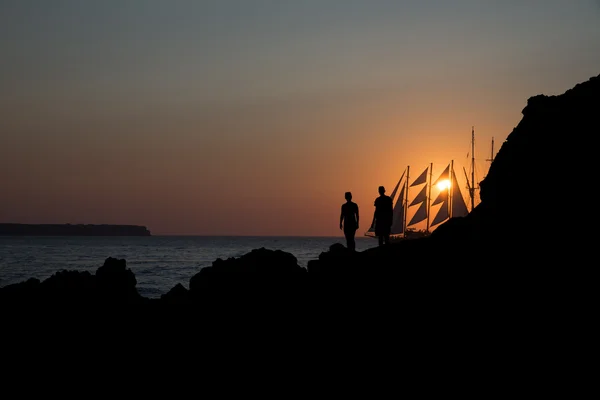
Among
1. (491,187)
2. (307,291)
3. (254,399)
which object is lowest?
(254,399)

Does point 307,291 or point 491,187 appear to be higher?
point 491,187

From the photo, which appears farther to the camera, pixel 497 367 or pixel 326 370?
pixel 326 370

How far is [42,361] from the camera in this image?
16531mm

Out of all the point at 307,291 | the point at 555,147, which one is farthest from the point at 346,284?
the point at 555,147

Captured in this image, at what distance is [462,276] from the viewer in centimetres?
1394

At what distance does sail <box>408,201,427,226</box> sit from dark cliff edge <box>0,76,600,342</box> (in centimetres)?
8487

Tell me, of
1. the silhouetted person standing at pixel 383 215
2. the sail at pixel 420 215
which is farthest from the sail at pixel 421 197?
the silhouetted person standing at pixel 383 215

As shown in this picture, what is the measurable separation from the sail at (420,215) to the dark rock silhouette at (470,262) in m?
84.7

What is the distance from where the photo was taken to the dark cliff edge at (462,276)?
12.6 meters

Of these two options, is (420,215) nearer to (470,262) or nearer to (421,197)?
(421,197)

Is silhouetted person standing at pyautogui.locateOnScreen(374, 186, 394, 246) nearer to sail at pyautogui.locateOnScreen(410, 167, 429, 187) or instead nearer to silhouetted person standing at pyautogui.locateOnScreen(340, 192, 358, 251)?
silhouetted person standing at pyautogui.locateOnScreen(340, 192, 358, 251)

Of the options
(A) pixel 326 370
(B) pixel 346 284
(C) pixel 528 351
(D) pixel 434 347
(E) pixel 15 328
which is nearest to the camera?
(C) pixel 528 351

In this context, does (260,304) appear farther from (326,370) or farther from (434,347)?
(434,347)

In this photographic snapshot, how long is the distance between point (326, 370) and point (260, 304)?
10.0 feet
